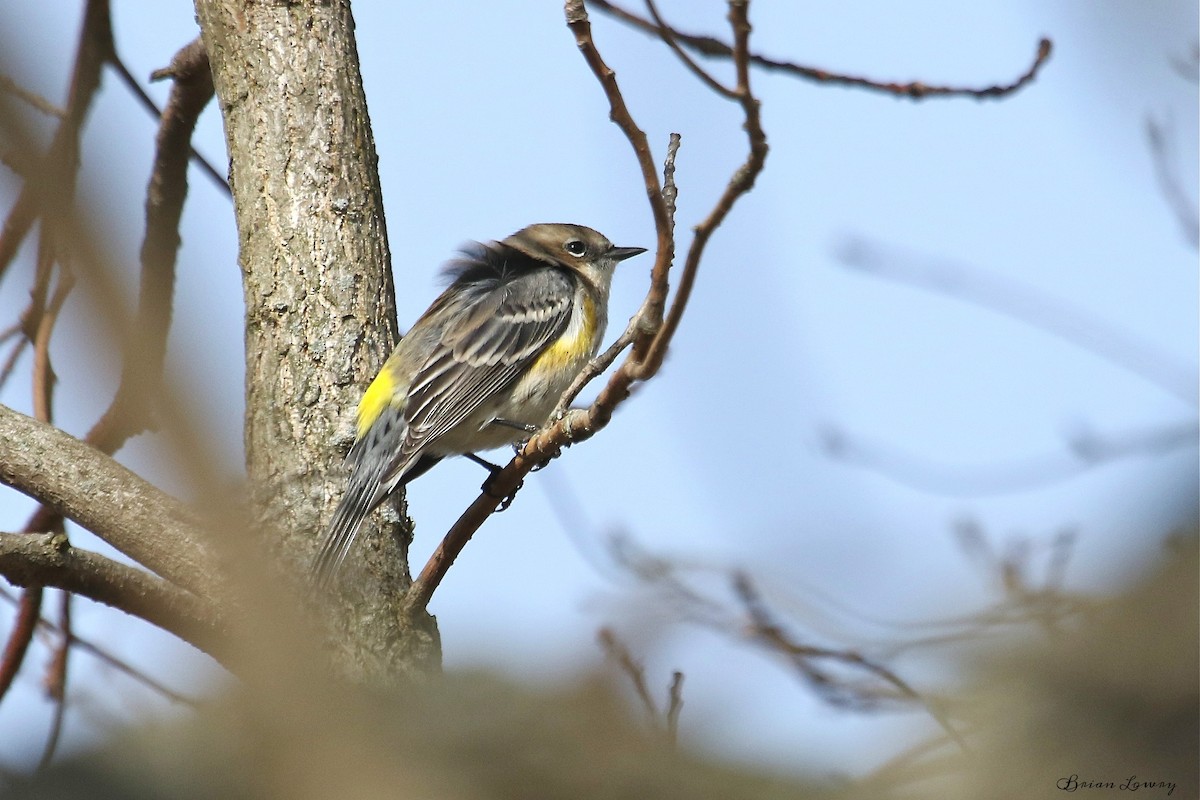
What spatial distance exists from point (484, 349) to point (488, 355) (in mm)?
66

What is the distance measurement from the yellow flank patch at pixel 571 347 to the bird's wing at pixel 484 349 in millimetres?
48

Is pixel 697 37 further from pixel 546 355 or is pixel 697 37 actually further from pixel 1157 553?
pixel 546 355

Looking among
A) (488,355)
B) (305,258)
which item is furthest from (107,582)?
(488,355)

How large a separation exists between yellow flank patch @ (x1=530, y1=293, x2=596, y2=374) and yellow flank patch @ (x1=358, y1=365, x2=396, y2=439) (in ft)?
4.43

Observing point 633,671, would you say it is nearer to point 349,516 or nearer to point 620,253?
point 349,516

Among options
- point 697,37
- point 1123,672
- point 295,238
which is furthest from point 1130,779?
point 295,238

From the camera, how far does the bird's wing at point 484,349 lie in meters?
6.91

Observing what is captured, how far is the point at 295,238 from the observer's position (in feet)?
17.9

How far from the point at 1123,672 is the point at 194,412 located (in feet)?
4.31

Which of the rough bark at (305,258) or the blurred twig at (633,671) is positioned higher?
the rough bark at (305,258)

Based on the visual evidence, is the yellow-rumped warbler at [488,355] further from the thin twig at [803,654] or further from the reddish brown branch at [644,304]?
the thin twig at [803,654]

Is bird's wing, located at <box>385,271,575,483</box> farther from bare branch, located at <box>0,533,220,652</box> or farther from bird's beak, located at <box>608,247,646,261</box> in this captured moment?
bare branch, located at <box>0,533,220,652</box>

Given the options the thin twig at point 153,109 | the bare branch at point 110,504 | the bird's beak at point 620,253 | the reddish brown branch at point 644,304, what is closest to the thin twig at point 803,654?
the reddish brown branch at point 644,304

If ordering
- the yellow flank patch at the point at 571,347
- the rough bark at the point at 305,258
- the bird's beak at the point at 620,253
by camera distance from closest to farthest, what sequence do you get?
the rough bark at the point at 305,258 < the yellow flank patch at the point at 571,347 < the bird's beak at the point at 620,253
